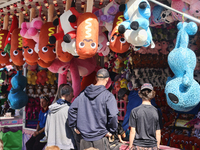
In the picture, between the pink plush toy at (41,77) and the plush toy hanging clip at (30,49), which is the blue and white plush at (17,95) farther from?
the plush toy hanging clip at (30,49)

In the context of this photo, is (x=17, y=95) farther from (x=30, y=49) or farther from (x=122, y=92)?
(x=122, y=92)

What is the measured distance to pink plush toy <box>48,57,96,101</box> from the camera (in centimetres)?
347

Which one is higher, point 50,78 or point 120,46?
point 120,46

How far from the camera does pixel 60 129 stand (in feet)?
8.59

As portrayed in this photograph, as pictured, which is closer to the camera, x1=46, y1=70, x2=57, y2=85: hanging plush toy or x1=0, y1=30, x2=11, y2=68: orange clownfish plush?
x1=0, y1=30, x2=11, y2=68: orange clownfish plush

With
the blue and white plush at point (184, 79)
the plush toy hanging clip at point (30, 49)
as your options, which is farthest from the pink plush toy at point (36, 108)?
the blue and white plush at point (184, 79)

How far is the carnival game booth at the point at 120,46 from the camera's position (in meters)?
2.25

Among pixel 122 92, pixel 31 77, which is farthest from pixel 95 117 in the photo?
pixel 31 77

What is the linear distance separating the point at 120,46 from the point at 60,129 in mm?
1192

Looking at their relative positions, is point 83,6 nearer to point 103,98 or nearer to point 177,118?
point 103,98

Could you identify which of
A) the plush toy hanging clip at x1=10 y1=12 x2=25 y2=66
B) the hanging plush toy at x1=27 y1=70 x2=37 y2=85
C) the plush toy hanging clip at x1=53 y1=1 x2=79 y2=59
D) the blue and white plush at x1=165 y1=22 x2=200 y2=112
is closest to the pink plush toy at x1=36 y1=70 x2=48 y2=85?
the hanging plush toy at x1=27 y1=70 x2=37 y2=85

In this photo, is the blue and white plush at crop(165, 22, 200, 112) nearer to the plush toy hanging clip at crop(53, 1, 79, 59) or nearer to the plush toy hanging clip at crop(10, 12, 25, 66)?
the plush toy hanging clip at crop(53, 1, 79, 59)

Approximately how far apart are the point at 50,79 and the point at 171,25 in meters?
2.88

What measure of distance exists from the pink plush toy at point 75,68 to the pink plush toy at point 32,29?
0.50 metres
